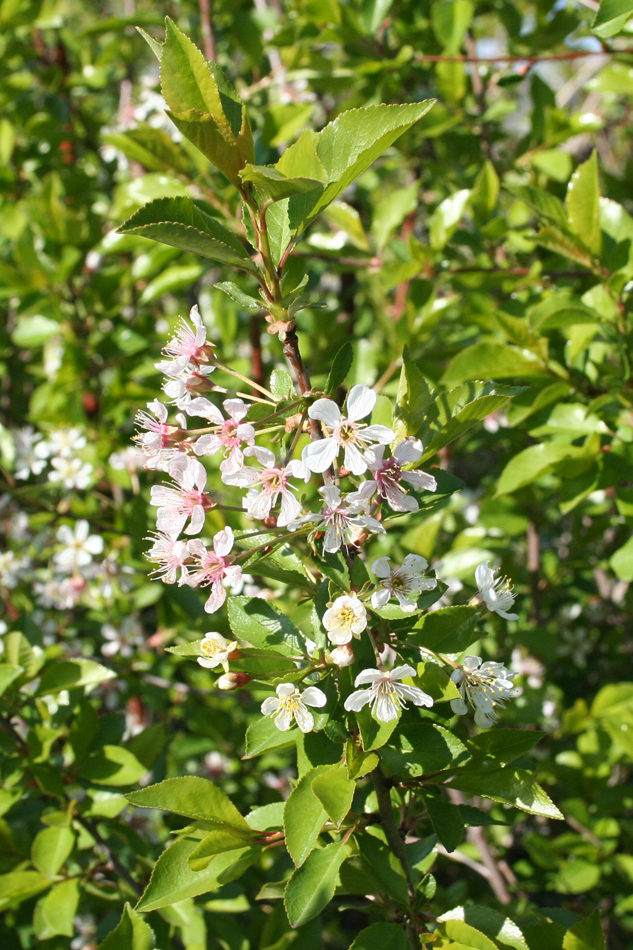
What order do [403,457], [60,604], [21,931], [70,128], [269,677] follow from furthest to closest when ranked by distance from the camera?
[70,128] → [60,604] → [21,931] → [269,677] → [403,457]

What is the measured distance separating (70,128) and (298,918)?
311 centimetres

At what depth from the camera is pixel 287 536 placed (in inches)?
37.0

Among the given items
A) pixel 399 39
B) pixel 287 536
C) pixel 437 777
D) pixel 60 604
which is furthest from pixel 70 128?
pixel 437 777

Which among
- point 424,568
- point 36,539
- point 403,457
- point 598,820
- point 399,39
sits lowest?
point 598,820

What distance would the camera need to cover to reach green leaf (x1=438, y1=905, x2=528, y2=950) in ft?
3.37

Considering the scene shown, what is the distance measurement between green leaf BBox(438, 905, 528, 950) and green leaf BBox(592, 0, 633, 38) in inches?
54.4

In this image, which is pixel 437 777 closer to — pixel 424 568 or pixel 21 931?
pixel 424 568

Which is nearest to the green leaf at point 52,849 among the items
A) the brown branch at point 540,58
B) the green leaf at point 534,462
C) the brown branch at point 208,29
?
the green leaf at point 534,462

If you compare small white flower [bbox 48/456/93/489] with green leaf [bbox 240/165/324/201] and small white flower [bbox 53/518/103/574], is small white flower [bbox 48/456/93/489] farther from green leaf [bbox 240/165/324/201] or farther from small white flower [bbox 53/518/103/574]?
green leaf [bbox 240/165/324/201]

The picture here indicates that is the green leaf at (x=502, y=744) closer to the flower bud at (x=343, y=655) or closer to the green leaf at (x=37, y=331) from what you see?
the flower bud at (x=343, y=655)

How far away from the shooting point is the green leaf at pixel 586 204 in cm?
144

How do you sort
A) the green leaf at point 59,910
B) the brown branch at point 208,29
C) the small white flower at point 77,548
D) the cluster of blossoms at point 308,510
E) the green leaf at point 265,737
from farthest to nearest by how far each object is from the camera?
the brown branch at point 208,29 → the small white flower at point 77,548 → the green leaf at point 59,910 → the green leaf at point 265,737 → the cluster of blossoms at point 308,510

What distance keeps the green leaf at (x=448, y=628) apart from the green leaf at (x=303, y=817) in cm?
21

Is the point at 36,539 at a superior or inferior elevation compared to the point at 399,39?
inferior
